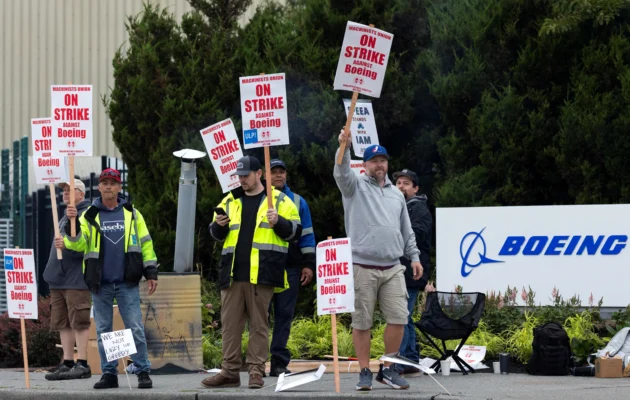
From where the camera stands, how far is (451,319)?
466 inches

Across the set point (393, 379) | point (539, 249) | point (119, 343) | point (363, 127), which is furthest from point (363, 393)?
point (363, 127)

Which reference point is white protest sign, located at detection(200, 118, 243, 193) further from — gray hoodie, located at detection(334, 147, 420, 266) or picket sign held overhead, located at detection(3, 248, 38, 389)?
gray hoodie, located at detection(334, 147, 420, 266)

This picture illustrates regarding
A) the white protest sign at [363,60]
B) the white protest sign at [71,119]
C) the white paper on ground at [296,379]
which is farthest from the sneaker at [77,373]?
the white protest sign at [363,60]

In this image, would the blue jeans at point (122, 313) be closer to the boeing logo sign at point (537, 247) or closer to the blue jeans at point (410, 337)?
the blue jeans at point (410, 337)

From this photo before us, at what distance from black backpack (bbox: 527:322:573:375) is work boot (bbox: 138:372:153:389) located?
380 cm

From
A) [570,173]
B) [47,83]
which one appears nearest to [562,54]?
[570,173]

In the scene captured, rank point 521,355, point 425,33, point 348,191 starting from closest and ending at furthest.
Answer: point 348,191
point 521,355
point 425,33

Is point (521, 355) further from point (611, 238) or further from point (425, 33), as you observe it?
point (425, 33)

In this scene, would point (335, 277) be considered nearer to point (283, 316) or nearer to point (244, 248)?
point (244, 248)

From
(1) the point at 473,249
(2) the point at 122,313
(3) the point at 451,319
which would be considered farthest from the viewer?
(1) the point at 473,249

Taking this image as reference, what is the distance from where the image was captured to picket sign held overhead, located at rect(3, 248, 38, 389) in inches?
441

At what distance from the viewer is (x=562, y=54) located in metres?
16.7

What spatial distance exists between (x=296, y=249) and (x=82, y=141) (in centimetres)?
230

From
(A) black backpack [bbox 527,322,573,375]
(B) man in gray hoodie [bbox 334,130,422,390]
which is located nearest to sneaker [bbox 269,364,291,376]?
(B) man in gray hoodie [bbox 334,130,422,390]
